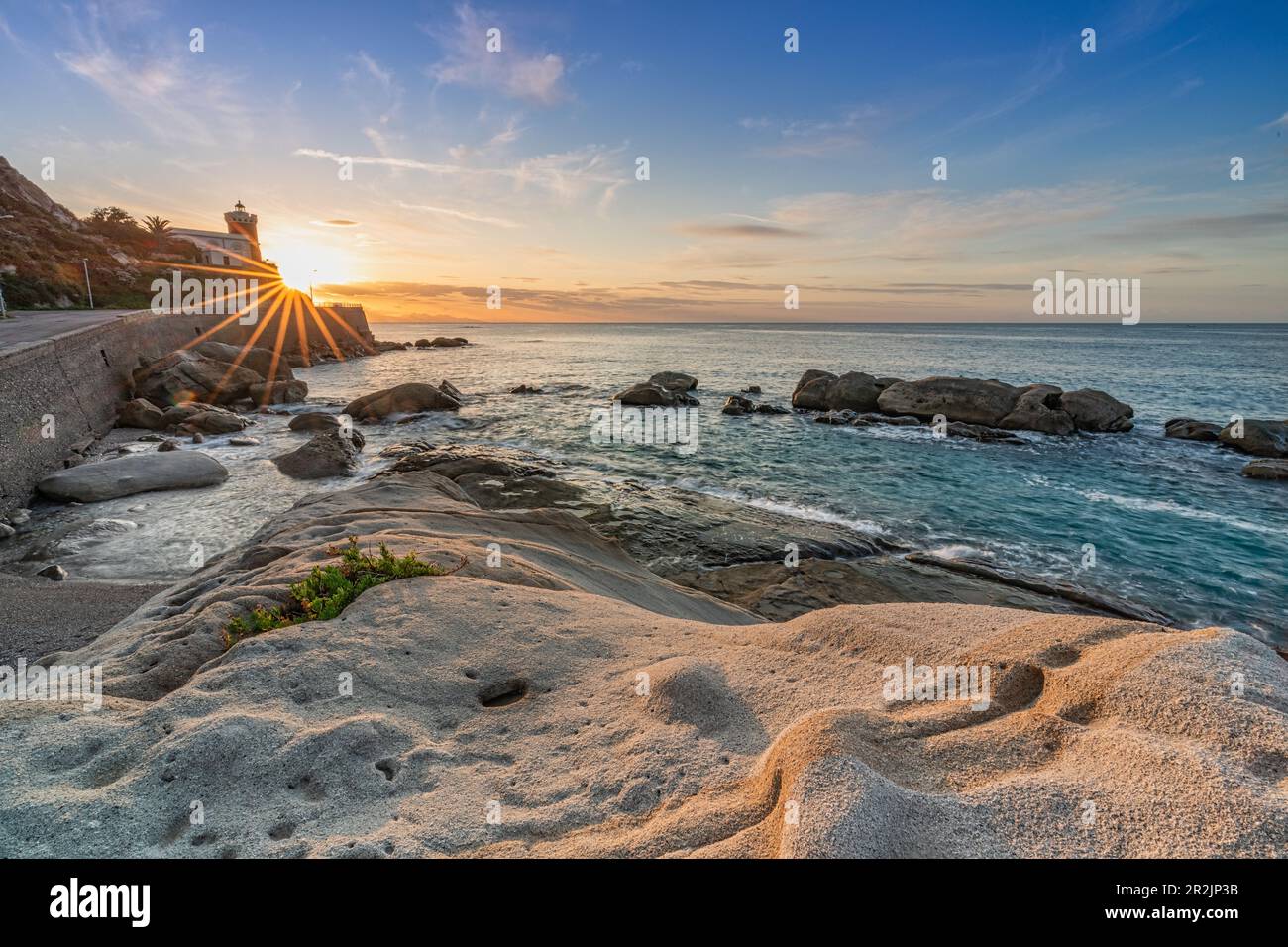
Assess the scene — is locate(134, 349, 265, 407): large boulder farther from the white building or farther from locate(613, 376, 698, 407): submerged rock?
the white building

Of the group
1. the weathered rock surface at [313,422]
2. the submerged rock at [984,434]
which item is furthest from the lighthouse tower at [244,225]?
the submerged rock at [984,434]

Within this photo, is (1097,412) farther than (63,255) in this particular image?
No

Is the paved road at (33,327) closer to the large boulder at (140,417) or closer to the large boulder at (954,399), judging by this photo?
the large boulder at (140,417)

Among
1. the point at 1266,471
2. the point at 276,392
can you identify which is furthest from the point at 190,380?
the point at 1266,471

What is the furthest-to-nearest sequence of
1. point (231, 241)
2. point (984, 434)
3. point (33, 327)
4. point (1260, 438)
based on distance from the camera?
point (231, 241)
point (984, 434)
point (33, 327)
point (1260, 438)

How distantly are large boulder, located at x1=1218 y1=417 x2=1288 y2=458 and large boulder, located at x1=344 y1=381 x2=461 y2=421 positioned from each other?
36.9 meters

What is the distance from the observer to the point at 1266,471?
63.6 ft

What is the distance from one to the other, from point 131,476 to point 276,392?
62.5ft

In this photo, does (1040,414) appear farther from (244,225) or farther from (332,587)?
(244,225)

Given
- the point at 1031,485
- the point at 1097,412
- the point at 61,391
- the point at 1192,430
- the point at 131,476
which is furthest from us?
the point at 1097,412

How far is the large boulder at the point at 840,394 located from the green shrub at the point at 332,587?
3004 cm

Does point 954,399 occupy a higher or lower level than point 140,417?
higher

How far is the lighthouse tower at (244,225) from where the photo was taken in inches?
3223
